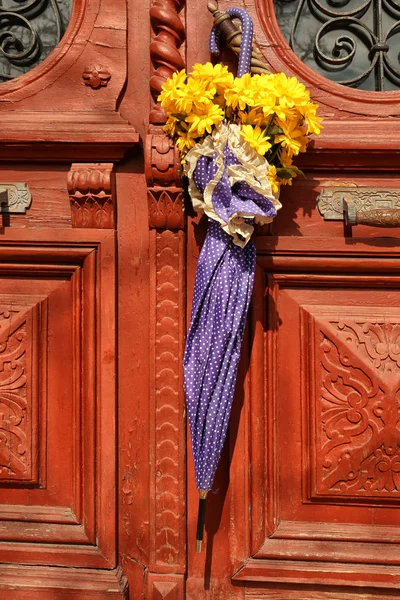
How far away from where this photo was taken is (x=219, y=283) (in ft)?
6.59

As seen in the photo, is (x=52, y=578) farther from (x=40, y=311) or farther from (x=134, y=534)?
(x=40, y=311)

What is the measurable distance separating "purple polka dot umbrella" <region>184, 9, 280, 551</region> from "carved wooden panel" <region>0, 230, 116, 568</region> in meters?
0.37

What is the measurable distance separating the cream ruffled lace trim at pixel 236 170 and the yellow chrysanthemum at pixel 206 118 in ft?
0.13

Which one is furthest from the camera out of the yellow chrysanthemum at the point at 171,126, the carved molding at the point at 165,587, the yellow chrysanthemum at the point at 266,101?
the carved molding at the point at 165,587

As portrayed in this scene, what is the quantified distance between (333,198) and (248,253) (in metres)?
0.39

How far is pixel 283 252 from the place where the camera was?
2166 millimetres

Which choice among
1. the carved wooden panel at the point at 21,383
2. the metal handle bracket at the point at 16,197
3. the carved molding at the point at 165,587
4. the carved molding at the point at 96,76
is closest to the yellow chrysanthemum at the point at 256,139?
the carved molding at the point at 96,76

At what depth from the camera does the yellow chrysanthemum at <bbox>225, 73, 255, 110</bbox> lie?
6.31 ft

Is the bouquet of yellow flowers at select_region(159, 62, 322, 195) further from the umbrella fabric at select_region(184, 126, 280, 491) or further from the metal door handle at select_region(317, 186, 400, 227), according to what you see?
the metal door handle at select_region(317, 186, 400, 227)

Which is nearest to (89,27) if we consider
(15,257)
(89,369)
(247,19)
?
(247,19)

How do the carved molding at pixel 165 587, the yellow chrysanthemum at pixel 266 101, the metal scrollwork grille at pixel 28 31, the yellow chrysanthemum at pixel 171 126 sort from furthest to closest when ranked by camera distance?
1. the metal scrollwork grille at pixel 28 31
2. the carved molding at pixel 165 587
3. the yellow chrysanthemum at pixel 171 126
4. the yellow chrysanthemum at pixel 266 101

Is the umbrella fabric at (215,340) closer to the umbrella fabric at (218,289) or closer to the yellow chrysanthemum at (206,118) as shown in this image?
the umbrella fabric at (218,289)

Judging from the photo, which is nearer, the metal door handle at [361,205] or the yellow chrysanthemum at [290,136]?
the yellow chrysanthemum at [290,136]

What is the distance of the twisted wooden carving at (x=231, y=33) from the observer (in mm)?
2084
